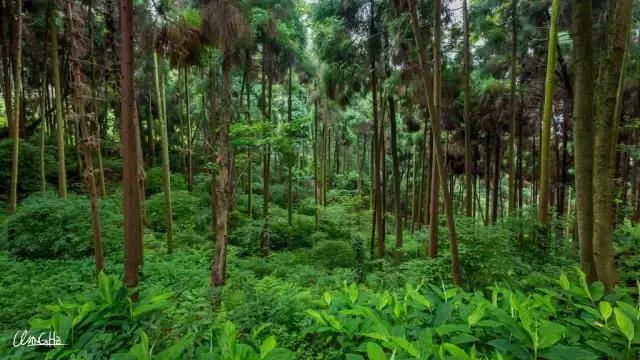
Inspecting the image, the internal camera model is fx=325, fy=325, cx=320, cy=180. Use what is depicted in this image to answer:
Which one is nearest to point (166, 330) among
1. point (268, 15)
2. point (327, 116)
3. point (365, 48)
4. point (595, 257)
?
point (595, 257)

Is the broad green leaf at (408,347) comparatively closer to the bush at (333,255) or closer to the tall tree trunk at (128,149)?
the tall tree trunk at (128,149)

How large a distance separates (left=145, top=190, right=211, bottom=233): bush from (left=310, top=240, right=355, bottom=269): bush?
5.25 meters

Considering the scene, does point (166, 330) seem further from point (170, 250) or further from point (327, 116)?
point (327, 116)

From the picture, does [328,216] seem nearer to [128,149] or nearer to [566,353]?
[128,149]

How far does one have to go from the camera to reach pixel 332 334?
2.53 metres

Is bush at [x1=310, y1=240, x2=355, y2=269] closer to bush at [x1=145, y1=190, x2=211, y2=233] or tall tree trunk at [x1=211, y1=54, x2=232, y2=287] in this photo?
tall tree trunk at [x1=211, y1=54, x2=232, y2=287]

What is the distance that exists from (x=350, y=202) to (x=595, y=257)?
1324 cm

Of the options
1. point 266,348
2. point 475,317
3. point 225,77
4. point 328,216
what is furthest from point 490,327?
point 328,216

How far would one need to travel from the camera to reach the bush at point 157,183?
17531 millimetres

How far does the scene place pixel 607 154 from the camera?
291 centimetres

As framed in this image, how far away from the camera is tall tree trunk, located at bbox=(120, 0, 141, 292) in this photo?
3.44 metres

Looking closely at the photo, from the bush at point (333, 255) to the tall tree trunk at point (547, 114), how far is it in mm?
5805

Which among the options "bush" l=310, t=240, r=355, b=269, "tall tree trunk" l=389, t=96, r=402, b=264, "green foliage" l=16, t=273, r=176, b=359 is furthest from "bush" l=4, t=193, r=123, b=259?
"tall tree trunk" l=389, t=96, r=402, b=264
